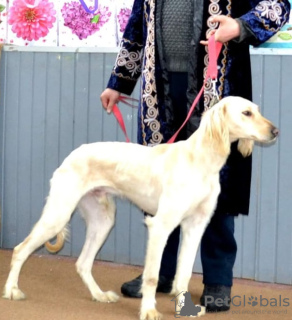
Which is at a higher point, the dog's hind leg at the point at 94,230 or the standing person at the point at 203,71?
the standing person at the point at 203,71

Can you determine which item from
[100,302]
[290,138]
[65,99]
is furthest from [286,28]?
[100,302]

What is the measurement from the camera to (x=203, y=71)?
13.9 feet

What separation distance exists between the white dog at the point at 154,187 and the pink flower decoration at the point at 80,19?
1.68 metres

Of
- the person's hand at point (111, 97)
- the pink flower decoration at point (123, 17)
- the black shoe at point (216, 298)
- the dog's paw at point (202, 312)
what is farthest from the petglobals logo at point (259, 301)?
the pink flower decoration at point (123, 17)

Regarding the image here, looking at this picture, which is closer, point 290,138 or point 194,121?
point 194,121

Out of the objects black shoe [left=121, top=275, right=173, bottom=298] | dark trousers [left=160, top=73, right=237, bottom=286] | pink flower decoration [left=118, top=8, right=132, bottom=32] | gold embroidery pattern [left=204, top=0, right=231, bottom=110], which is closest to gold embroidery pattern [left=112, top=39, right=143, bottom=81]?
dark trousers [left=160, top=73, right=237, bottom=286]

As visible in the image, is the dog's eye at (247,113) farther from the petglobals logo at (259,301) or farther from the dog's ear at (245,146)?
the petglobals logo at (259,301)

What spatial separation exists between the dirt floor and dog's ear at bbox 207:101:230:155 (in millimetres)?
954

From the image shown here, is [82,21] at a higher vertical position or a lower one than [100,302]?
higher

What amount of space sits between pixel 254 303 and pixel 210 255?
0.44 m

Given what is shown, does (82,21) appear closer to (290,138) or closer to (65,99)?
(65,99)

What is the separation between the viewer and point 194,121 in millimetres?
4289

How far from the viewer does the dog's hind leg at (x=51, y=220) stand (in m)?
4.27

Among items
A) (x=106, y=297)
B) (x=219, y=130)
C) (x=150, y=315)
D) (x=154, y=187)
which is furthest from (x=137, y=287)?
(x=219, y=130)
